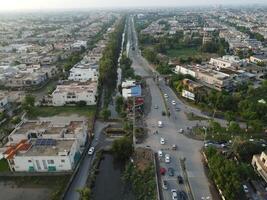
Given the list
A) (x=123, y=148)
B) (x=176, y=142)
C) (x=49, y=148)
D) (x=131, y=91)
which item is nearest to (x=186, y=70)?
(x=131, y=91)

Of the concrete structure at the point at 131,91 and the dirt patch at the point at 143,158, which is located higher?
the concrete structure at the point at 131,91

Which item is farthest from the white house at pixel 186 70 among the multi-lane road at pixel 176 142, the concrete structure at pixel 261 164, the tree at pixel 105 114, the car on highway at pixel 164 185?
the car on highway at pixel 164 185

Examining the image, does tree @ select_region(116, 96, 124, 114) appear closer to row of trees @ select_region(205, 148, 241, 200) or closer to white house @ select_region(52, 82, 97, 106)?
white house @ select_region(52, 82, 97, 106)

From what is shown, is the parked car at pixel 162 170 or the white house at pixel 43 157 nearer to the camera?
the parked car at pixel 162 170

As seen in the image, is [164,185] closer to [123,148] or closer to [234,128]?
[123,148]

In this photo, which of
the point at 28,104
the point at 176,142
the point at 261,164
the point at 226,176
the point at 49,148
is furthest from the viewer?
the point at 28,104

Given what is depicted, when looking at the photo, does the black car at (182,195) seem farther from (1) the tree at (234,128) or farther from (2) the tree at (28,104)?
(2) the tree at (28,104)

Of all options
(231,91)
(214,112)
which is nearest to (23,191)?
(214,112)
